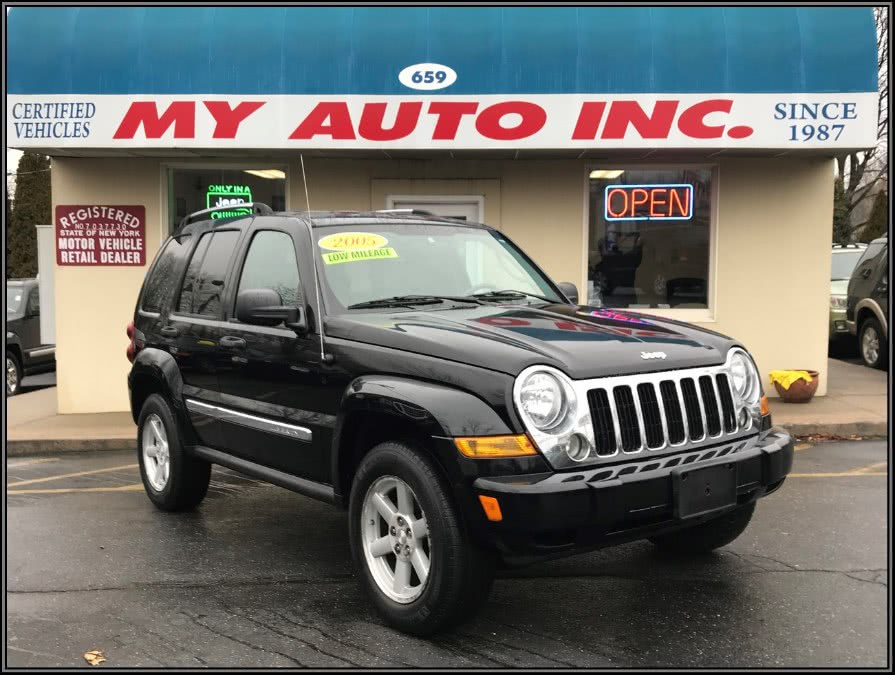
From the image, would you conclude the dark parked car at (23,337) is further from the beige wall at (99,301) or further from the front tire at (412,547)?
the front tire at (412,547)

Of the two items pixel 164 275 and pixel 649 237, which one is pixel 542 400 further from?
pixel 649 237

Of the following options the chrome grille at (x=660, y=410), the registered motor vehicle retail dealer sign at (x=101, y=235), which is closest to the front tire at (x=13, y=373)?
the registered motor vehicle retail dealer sign at (x=101, y=235)

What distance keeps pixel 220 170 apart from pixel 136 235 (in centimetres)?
127

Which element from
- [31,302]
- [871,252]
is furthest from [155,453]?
[871,252]

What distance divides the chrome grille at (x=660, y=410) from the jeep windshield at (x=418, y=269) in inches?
48.5

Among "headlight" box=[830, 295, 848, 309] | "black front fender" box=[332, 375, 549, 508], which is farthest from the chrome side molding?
"headlight" box=[830, 295, 848, 309]

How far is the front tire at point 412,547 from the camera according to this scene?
3.68m

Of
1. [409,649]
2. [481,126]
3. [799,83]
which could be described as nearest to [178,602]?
[409,649]

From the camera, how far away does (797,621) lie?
4031 millimetres

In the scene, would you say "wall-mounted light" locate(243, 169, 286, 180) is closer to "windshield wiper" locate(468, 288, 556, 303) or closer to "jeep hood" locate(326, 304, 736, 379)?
"windshield wiper" locate(468, 288, 556, 303)

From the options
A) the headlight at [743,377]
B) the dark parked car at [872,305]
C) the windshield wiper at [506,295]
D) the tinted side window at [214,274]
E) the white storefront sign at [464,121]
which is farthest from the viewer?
the dark parked car at [872,305]

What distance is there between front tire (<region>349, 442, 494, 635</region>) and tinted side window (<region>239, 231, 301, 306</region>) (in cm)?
123

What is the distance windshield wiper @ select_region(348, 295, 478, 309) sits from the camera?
4.64m

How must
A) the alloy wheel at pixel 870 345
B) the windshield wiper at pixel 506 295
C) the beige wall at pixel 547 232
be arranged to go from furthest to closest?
the alloy wheel at pixel 870 345 < the beige wall at pixel 547 232 < the windshield wiper at pixel 506 295
